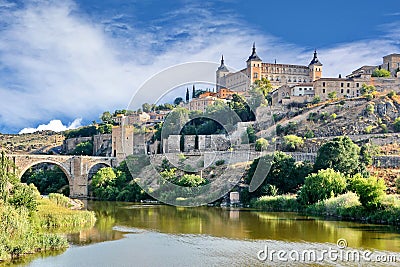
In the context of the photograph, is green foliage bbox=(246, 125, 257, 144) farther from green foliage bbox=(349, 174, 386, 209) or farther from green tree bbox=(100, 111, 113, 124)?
green tree bbox=(100, 111, 113, 124)

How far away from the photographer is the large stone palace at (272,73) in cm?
6088

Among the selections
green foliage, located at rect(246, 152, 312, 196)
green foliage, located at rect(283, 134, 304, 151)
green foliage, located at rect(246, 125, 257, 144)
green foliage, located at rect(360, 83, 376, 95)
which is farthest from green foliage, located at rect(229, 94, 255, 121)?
green foliage, located at rect(246, 152, 312, 196)

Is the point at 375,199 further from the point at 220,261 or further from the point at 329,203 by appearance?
the point at 220,261

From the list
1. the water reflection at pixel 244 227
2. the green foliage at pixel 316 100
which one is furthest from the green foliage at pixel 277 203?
the green foliage at pixel 316 100

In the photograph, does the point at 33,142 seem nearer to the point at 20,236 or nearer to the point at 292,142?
the point at 292,142

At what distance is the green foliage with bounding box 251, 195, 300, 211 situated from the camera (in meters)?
25.4

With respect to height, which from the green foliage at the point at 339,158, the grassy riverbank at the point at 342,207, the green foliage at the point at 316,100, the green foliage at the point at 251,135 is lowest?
the grassy riverbank at the point at 342,207

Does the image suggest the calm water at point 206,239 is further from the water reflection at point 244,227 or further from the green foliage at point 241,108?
the green foliage at point 241,108

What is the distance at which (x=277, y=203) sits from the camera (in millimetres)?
26375

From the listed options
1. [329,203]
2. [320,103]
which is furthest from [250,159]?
[320,103]

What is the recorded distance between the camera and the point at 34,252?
13.3 meters

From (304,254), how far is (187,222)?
8.39m

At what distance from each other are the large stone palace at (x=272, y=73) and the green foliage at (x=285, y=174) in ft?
105

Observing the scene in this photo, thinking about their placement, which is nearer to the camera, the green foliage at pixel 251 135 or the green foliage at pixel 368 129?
the green foliage at pixel 368 129
